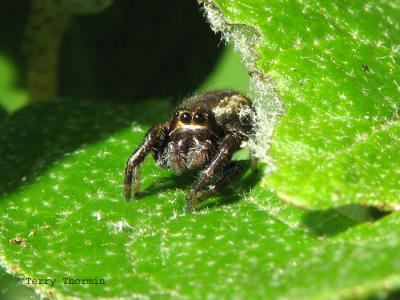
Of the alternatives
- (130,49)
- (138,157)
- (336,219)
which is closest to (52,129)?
(138,157)

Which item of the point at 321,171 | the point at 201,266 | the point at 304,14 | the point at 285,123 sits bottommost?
the point at 201,266

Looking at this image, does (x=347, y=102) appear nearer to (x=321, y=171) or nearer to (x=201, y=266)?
(x=321, y=171)

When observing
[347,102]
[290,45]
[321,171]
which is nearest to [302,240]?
[321,171]

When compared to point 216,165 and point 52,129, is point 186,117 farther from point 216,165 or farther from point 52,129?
point 52,129

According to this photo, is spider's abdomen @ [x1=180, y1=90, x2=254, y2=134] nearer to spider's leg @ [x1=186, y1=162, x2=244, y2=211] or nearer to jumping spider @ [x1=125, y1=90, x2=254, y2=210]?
jumping spider @ [x1=125, y1=90, x2=254, y2=210]

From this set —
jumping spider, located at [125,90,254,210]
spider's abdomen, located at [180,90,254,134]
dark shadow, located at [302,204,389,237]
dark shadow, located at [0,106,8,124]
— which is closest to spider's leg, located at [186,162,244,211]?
jumping spider, located at [125,90,254,210]
